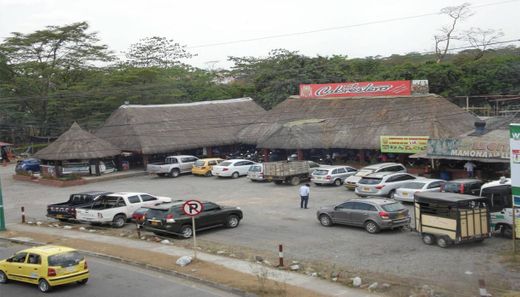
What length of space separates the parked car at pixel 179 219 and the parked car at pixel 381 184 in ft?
29.1

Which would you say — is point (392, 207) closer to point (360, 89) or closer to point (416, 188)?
point (416, 188)

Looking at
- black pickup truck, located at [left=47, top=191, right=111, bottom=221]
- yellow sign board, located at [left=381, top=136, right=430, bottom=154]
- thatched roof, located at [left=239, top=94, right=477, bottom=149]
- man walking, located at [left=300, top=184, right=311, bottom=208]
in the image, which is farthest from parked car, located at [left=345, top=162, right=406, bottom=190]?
black pickup truck, located at [left=47, top=191, right=111, bottom=221]

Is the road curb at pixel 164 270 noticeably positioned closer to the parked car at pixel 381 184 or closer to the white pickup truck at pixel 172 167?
the parked car at pixel 381 184

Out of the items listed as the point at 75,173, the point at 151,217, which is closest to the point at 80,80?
the point at 75,173

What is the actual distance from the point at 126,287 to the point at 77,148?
31138 mm

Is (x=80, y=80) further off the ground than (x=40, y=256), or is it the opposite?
(x=80, y=80)

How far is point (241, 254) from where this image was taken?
2117 centimetres

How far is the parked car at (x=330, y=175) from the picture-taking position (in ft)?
121

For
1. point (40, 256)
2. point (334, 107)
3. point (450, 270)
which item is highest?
point (334, 107)

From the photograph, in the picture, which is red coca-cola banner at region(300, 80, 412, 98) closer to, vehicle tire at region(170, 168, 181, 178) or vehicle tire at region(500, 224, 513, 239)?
vehicle tire at region(170, 168, 181, 178)

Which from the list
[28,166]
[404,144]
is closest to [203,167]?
[404,144]

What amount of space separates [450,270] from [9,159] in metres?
55.2

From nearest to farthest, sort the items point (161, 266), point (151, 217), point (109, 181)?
point (161, 266) → point (151, 217) → point (109, 181)

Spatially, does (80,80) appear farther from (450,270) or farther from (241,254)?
(450,270)
